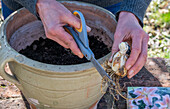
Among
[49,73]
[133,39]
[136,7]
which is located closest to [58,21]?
[49,73]

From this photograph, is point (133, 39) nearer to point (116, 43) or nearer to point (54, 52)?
point (116, 43)

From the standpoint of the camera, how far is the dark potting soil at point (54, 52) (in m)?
1.46

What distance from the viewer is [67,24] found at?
1.15 metres

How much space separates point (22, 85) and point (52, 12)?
51 cm

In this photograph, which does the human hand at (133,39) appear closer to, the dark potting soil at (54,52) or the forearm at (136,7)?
the forearm at (136,7)

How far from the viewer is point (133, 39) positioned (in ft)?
3.80

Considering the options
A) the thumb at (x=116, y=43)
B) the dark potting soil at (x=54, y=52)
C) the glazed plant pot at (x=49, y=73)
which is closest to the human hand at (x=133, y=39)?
the thumb at (x=116, y=43)

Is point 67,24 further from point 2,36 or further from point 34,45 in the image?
point 34,45

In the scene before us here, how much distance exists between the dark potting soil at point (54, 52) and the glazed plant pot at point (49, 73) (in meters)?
0.06

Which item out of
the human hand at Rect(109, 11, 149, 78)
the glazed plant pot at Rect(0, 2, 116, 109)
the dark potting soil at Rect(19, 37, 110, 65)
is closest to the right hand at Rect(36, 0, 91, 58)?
the glazed plant pot at Rect(0, 2, 116, 109)

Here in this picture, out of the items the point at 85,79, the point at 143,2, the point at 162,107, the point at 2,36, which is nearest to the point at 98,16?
the point at 143,2

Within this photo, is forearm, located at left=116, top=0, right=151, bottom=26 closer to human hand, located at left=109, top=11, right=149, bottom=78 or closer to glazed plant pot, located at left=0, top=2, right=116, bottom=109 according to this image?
human hand, located at left=109, top=11, right=149, bottom=78

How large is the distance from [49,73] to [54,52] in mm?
488

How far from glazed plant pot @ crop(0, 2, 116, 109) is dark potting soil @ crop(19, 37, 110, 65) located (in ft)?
0.21
